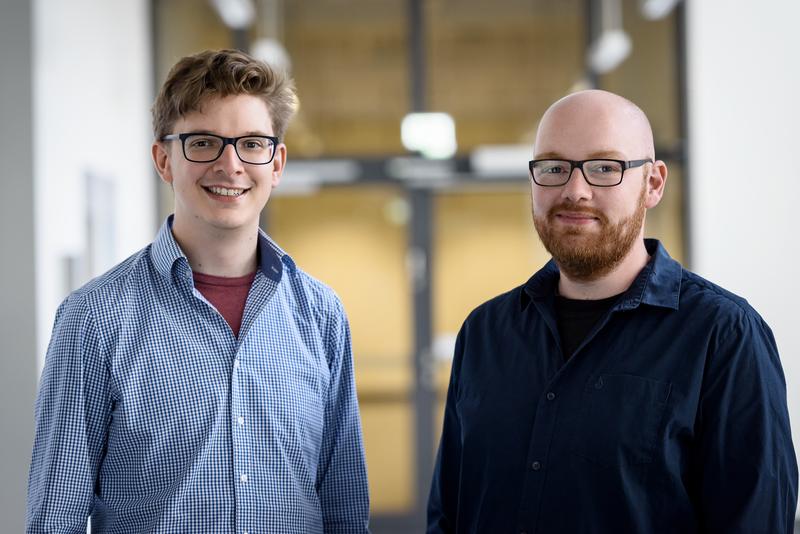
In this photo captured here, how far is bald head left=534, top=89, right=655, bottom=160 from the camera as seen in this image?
5.12ft

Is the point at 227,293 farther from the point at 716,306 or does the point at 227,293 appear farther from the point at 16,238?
the point at 16,238

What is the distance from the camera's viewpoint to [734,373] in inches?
55.0

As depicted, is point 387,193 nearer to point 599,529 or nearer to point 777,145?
point 777,145

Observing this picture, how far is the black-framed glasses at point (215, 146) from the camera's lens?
164 cm

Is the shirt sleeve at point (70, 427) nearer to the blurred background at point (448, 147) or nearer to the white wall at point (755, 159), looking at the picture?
the blurred background at point (448, 147)

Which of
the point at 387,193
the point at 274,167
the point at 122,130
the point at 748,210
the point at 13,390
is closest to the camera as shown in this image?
the point at 274,167

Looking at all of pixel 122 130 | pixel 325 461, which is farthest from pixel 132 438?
pixel 122 130

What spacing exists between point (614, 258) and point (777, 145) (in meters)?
3.74

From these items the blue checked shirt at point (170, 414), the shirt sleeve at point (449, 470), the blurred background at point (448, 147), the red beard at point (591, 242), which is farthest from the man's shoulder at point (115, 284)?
the blurred background at point (448, 147)

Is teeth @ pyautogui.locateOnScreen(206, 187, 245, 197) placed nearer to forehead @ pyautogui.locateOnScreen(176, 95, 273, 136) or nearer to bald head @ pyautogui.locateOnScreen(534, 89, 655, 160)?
forehead @ pyautogui.locateOnScreen(176, 95, 273, 136)

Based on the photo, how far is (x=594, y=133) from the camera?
1.57 metres

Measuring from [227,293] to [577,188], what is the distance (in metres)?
0.75

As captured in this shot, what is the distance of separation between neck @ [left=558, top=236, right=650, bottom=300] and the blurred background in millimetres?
3476

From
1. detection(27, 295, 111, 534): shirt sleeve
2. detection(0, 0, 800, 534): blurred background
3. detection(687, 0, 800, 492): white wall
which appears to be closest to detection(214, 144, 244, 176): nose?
detection(27, 295, 111, 534): shirt sleeve
